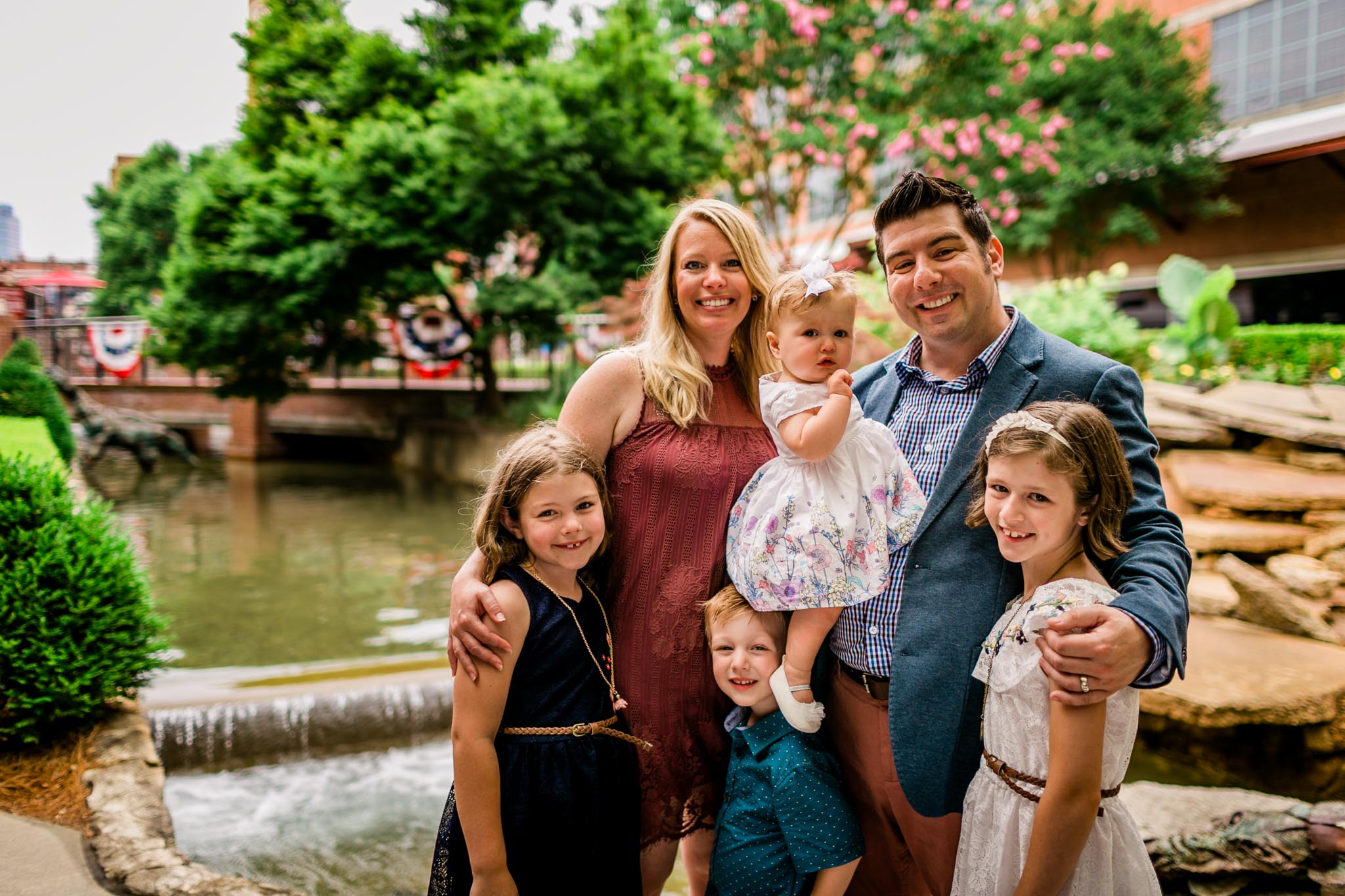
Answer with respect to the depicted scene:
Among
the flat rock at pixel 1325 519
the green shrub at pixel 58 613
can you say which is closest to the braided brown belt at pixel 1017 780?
the green shrub at pixel 58 613

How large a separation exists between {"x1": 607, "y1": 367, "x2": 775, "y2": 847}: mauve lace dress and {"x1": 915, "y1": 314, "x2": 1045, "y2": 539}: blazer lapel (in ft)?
1.67

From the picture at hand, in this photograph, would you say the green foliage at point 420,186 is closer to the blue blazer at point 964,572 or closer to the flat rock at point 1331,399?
the flat rock at point 1331,399

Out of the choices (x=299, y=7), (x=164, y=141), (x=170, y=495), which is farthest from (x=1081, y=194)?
(x=164, y=141)

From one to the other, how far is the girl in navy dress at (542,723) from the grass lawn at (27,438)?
4.73 m

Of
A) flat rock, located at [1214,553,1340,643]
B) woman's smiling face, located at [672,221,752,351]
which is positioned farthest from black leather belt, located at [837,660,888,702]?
flat rock, located at [1214,553,1340,643]

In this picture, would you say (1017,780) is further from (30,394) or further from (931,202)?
(30,394)

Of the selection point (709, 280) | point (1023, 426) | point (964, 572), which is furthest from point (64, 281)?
point (1023, 426)

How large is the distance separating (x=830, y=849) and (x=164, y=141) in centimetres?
3572

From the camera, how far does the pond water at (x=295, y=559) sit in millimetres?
6859

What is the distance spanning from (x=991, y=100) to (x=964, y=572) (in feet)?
47.2

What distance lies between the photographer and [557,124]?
1162cm

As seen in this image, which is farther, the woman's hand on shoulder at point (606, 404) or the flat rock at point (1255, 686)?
the flat rock at point (1255, 686)

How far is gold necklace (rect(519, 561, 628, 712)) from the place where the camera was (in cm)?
215

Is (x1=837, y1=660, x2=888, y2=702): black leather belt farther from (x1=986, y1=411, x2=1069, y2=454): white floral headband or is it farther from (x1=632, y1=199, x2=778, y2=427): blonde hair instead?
(x1=632, y1=199, x2=778, y2=427): blonde hair
